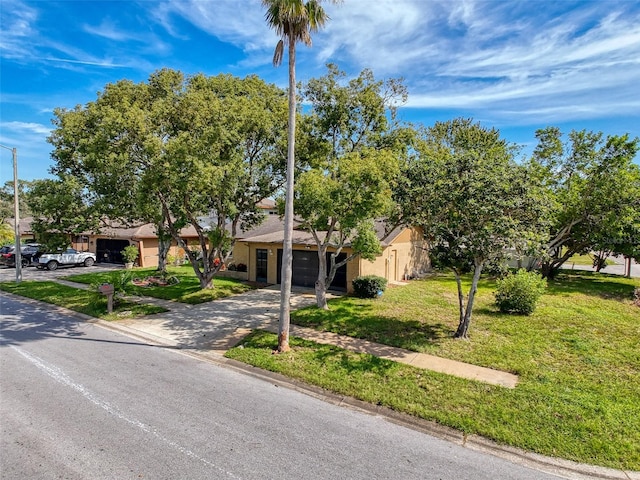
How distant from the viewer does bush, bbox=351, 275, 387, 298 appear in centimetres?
1738

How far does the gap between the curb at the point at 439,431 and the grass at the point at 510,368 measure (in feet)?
0.47

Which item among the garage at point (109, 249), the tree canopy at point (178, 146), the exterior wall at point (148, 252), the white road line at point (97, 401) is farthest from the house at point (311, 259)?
the garage at point (109, 249)

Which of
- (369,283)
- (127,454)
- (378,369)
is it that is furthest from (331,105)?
(127,454)

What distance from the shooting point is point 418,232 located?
2477 cm

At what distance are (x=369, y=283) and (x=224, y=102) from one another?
10.4 m

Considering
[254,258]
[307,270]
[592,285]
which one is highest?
[254,258]

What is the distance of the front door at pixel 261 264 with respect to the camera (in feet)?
74.3

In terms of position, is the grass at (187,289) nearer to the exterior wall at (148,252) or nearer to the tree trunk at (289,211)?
the exterior wall at (148,252)

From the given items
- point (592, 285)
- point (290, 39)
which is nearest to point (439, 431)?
point (290, 39)

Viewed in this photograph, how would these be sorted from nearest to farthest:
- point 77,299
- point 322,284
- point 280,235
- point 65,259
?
point 322,284
point 77,299
point 280,235
point 65,259

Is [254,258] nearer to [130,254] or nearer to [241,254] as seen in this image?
[241,254]

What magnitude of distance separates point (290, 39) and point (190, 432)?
9.86 m

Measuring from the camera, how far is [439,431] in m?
6.91

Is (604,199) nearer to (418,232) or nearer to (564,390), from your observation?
(418,232)
